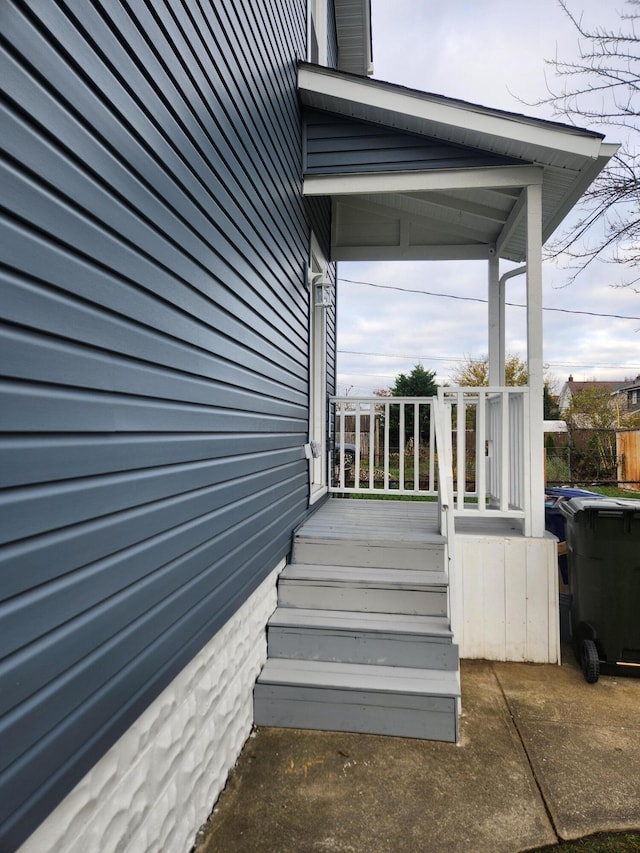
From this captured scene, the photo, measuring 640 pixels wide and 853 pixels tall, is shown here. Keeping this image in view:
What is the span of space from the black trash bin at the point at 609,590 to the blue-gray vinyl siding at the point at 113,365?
2143mm

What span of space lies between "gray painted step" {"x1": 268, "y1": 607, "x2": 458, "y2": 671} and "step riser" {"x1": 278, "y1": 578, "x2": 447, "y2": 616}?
6 cm

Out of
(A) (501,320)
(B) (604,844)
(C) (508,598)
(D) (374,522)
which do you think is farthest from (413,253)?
(B) (604,844)

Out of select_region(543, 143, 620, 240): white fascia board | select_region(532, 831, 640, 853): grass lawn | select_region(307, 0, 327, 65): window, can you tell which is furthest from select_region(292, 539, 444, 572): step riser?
select_region(307, 0, 327, 65): window

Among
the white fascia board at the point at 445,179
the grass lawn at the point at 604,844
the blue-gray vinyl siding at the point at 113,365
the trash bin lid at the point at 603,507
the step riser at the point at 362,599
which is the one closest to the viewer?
the blue-gray vinyl siding at the point at 113,365

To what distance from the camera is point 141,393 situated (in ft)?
4.32

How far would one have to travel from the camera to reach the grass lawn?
1.76 meters

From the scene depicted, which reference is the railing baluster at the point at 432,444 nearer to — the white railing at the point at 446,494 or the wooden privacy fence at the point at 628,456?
the white railing at the point at 446,494

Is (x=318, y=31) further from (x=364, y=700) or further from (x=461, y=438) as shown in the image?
(x=364, y=700)

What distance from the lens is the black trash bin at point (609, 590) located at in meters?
2.99

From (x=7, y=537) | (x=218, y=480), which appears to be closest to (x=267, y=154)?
(x=218, y=480)

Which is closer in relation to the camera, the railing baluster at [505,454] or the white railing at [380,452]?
the railing baluster at [505,454]

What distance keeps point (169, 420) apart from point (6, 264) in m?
0.67

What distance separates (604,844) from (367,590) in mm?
1402

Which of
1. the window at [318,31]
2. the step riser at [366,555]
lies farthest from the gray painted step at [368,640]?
the window at [318,31]
